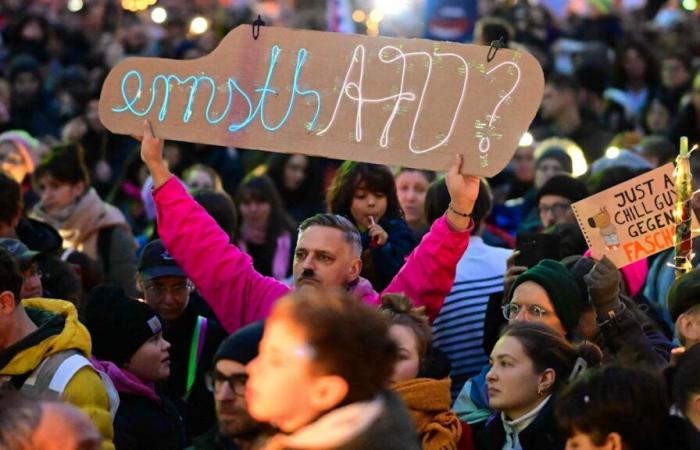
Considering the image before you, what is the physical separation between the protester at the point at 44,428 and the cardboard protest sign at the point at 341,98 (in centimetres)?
207

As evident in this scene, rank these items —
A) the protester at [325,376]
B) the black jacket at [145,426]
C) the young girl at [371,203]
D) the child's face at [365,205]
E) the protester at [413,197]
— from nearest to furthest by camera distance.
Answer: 1. the protester at [325,376]
2. the black jacket at [145,426]
3. the young girl at [371,203]
4. the child's face at [365,205]
5. the protester at [413,197]

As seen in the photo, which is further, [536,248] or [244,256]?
[536,248]

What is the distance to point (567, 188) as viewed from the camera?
8398mm

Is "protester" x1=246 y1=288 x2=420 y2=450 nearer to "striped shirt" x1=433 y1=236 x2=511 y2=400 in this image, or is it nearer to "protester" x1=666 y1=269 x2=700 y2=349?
"protester" x1=666 y1=269 x2=700 y2=349

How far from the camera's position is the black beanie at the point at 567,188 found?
27.6ft

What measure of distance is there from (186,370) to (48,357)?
136 cm

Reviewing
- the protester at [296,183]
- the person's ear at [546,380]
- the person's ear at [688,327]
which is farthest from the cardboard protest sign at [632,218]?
the protester at [296,183]

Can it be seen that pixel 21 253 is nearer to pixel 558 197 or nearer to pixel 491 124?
pixel 491 124

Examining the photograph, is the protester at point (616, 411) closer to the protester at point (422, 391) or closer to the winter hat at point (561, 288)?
the protester at point (422, 391)

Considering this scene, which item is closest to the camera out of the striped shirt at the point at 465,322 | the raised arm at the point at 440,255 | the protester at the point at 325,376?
the protester at the point at 325,376

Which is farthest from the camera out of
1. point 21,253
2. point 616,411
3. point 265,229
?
point 265,229

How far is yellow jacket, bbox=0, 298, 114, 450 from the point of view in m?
5.32

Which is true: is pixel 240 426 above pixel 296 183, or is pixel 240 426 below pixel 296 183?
below

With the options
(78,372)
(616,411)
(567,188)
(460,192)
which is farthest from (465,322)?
(616,411)
